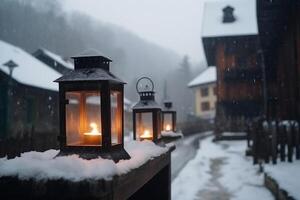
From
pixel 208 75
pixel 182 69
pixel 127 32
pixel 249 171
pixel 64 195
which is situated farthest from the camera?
pixel 127 32

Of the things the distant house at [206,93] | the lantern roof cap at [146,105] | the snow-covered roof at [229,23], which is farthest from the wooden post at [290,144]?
the distant house at [206,93]

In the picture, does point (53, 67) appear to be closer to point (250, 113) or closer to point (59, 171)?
point (250, 113)

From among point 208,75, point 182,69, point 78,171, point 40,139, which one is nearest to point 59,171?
point 78,171

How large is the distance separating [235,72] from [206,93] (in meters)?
26.3

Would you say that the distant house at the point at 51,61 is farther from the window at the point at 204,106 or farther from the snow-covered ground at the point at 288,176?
the window at the point at 204,106

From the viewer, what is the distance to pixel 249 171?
11.6 m

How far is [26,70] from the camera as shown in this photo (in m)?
21.3

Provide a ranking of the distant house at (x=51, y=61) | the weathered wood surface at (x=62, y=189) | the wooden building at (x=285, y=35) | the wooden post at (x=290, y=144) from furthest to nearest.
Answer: the distant house at (x=51, y=61) < the wooden building at (x=285, y=35) < the wooden post at (x=290, y=144) < the weathered wood surface at (x=62, y=189)

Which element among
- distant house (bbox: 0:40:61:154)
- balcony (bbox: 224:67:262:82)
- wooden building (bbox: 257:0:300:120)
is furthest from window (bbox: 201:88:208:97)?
wooden building (bbox: 257:0:300:120)

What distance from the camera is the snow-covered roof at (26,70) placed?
19109 millimetres

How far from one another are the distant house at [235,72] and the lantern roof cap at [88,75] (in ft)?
80.9

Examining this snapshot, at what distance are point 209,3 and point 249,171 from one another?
26167 mm

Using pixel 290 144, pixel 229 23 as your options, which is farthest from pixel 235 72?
pixel 290 144

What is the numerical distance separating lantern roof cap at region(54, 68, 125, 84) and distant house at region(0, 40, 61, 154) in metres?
14.9
